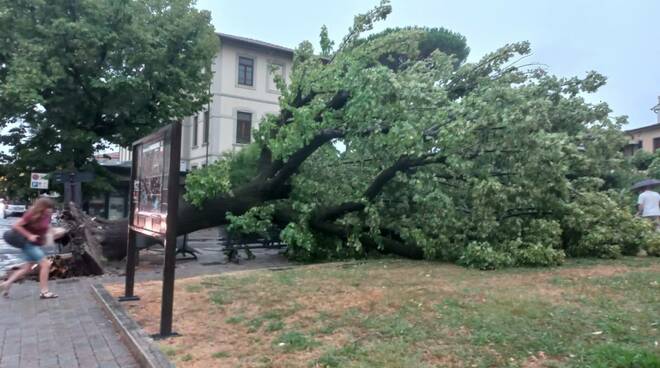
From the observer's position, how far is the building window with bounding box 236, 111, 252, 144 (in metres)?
31.0

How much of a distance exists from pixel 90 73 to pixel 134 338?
13669 millimetres

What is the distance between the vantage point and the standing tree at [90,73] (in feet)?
52.1

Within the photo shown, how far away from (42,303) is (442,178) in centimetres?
782

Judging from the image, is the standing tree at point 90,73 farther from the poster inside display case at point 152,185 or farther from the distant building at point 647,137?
the distant building at point 647,137

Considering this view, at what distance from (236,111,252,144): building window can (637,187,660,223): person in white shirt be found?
869 inches

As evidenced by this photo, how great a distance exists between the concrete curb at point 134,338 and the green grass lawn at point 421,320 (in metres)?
0.15

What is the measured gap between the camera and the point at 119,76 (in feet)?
54.5

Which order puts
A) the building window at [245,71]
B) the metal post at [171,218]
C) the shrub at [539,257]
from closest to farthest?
the metal post at [171,218], the shrub at [539,257], the building window at [245,71]

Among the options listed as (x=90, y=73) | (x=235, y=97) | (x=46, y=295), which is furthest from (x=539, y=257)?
(x=235, y=97)

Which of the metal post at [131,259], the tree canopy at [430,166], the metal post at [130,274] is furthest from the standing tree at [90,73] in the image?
the metal post at [130,274]

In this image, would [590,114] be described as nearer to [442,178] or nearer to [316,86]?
[442,178]

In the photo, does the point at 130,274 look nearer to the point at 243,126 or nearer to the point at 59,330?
the point at 59,330

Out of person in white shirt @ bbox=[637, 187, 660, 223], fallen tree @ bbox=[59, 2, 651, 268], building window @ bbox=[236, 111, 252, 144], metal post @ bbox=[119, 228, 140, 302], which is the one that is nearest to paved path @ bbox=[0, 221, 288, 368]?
metal post @ bbox=[119, 228, 140, 302]

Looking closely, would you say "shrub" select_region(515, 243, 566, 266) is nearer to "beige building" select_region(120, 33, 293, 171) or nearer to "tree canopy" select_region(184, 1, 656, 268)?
"tree canopy" select_region(184, 1, 656, 268)
